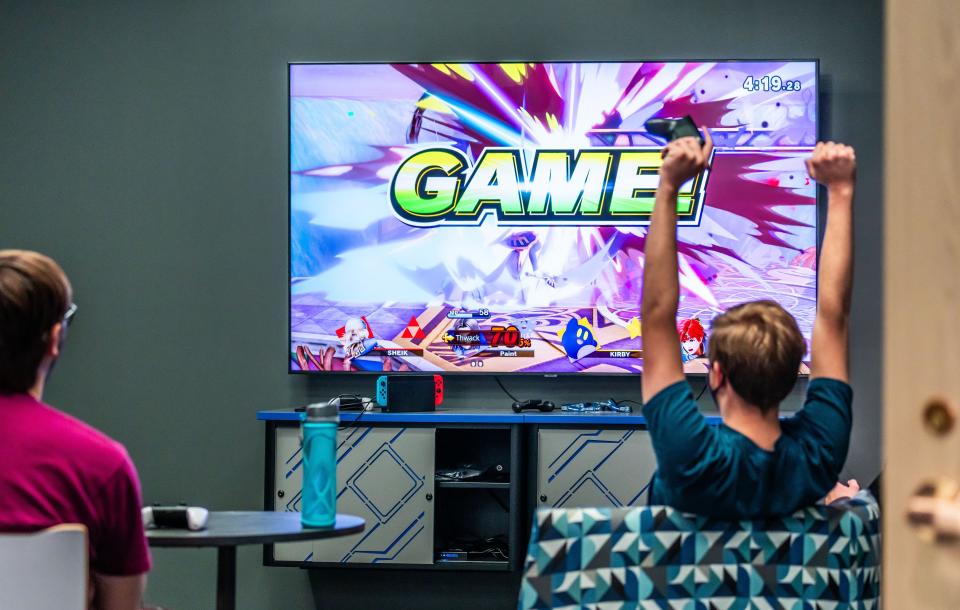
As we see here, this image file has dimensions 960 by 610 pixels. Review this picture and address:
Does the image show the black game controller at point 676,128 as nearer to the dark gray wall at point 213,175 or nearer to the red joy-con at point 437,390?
the red joy-con at point 437,390

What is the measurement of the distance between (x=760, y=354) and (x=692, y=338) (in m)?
2.45

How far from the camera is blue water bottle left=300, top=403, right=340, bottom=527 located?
2131mm

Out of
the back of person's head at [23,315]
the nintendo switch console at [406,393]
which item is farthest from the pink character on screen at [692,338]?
the back of person's head at [23,315]

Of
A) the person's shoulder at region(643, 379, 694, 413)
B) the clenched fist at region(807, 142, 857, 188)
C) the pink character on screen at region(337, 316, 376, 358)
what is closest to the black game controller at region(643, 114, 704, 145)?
the clenched fist at region(807, 142, 857, 188)

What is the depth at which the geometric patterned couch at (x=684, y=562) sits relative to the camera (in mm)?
1604

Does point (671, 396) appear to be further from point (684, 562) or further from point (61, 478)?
point (61, 478)

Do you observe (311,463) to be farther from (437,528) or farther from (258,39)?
(258,39)

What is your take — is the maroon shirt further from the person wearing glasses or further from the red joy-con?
the red joy-con

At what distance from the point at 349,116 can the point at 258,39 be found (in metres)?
0.63

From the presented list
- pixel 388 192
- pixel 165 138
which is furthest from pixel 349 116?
pixel 165 138

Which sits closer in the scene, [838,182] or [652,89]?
[838,182]

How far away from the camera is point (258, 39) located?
14.7ft

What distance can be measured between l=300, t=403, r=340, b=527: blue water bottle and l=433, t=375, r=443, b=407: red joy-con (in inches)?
69.1

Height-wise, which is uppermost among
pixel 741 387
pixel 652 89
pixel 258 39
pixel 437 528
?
pixel 258 39
